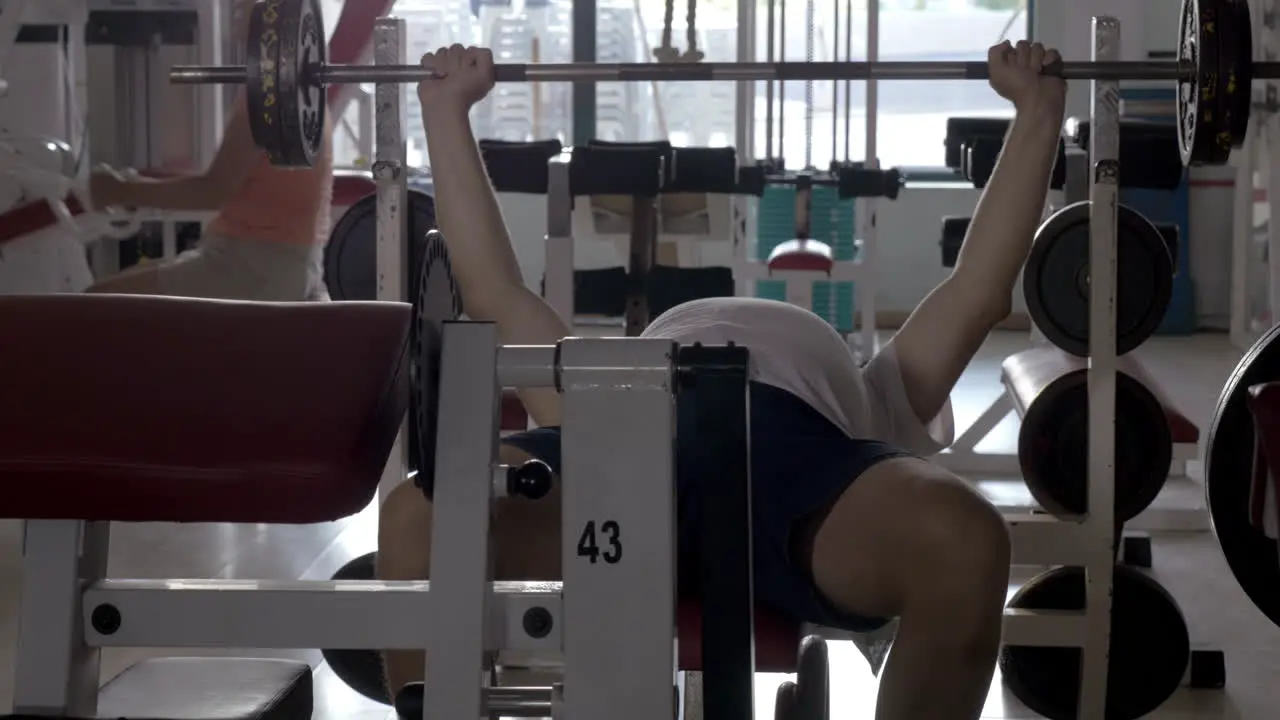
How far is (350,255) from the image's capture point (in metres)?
2.78

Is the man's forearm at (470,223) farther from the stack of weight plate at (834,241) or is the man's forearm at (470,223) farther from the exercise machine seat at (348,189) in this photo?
the stack of weight plate at (834,241)

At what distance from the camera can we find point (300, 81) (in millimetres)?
1850

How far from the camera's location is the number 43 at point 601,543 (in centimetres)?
111

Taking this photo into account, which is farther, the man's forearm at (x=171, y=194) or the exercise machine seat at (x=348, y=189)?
the exercise machine seat at (x=348, y=189)

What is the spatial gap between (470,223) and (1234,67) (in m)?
0.92

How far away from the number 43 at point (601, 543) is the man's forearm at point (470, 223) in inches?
27.5

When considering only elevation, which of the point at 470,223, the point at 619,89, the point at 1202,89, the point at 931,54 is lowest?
the point at 470,223

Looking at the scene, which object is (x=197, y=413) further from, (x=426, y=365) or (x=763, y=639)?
(x=763, y=639)

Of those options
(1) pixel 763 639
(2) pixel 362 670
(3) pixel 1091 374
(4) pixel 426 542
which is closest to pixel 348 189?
(2) pixel 362 670

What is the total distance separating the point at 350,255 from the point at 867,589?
1605mm

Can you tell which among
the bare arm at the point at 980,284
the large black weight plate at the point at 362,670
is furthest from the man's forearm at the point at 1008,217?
the large black weight plate at the point at 362,670

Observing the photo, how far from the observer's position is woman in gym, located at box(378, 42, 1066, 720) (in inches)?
54.7

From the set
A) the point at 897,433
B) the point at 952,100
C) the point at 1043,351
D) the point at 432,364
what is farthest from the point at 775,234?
the point at 432,364

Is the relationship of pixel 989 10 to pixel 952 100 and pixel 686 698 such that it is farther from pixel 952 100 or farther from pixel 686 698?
pixel 686 698
